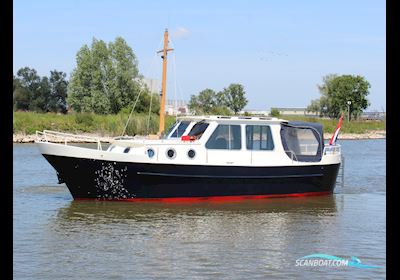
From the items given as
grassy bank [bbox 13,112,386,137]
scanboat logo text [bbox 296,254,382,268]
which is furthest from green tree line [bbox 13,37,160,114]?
scanboat logo text [bbox 296,254,382,268]

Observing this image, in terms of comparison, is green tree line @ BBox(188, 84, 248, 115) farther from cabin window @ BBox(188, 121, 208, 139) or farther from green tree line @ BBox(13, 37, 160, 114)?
cabin window @ BBox(188, 121, 208, 139)

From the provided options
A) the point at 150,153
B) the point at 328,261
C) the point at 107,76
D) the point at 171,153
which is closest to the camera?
the point at 328,261

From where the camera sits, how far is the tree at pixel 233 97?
314 ft

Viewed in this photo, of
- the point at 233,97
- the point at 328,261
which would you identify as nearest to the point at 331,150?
the point at 328,261

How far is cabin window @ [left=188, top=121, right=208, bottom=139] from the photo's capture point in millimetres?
20516

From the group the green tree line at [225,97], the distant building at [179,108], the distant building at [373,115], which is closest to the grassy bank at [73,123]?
the distant building at [179,108]

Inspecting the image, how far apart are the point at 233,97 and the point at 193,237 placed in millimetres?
81819

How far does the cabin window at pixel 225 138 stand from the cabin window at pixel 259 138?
341 millimetres

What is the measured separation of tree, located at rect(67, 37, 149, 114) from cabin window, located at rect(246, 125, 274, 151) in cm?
5788

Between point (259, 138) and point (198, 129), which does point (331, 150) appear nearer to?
point (259, 138)

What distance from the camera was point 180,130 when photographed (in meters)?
21.2

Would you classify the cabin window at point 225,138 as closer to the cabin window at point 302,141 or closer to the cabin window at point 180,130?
the cabin window at point 180,130

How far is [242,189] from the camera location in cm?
2067

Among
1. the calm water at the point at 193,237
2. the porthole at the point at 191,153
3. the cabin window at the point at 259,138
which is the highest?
the cabin window at the point at 259,138
